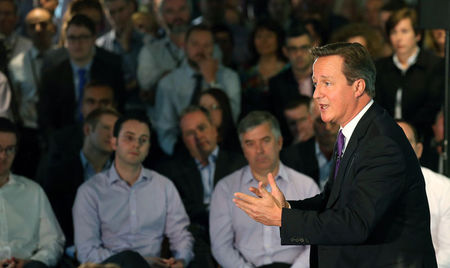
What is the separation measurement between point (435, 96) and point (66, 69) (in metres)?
2.76

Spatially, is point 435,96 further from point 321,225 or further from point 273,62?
point 321,225

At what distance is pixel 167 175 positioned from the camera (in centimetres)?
488

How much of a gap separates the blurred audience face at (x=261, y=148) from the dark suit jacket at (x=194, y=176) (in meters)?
0.51

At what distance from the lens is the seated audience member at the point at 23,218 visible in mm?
4191

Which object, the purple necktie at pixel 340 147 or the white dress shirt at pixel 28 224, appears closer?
the purple necktie at pixel 340 147

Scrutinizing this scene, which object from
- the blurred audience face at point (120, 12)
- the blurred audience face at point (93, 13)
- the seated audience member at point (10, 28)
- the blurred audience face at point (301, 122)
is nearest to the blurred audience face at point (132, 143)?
the blurred audience face at point (301, 122)

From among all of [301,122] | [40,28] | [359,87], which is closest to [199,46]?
[301,122]

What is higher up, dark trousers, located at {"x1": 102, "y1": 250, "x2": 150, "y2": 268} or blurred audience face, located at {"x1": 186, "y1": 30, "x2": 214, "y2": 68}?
blurred audience face, located at {"x1": 186, "y1": 30, "x2": 214, "y2": 68}

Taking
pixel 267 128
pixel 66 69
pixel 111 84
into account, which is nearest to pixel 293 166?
pixel 267 128

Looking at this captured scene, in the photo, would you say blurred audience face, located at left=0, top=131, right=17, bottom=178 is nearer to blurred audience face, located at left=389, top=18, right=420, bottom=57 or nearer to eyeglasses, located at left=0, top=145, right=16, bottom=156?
eyeglasses, located at left=0, top=145, right=16, bottom=156

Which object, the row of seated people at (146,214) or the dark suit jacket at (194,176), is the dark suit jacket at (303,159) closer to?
the dark suit jacket at (194,176)

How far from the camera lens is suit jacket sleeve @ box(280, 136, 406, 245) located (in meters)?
2.45

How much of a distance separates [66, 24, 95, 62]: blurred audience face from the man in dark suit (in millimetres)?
3313

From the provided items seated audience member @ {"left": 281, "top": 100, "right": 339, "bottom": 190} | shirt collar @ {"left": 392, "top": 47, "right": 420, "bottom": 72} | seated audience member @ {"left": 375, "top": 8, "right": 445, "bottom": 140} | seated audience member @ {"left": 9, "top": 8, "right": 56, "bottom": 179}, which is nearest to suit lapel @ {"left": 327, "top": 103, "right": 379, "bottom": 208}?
seated audience member @ {"left": 281, "top": 100, "right": 339, "bottom": 190}
